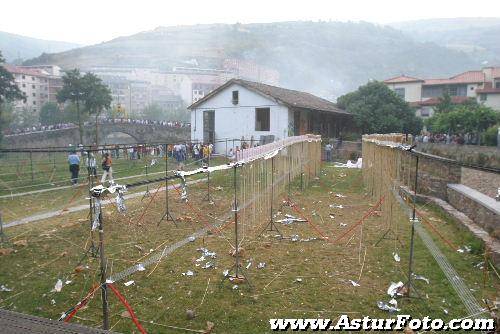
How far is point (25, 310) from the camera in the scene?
5934 mm

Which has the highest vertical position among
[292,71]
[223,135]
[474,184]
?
[292,71]

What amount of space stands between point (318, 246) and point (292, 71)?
479ft

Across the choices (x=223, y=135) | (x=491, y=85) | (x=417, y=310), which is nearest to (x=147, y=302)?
(x=417, y=310)

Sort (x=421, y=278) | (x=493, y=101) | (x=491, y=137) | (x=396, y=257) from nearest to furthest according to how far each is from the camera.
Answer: (x=421, y=278), (x=396, y=257), (x=491, y=137), (x=493, y=101)

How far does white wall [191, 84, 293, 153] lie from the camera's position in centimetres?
2962

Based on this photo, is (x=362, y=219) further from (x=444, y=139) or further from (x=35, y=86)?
(x=35, y=86)

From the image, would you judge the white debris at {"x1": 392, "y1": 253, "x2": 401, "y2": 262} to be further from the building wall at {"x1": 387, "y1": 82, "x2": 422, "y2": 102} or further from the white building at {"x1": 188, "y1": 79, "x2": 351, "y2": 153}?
the building wall at {"x1": 387, "y1": 82, "x2": 422, "y2": 102}

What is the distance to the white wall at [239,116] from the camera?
29.6 m

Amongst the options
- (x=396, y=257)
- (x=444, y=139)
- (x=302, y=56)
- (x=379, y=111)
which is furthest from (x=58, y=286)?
(x=302, y=56)

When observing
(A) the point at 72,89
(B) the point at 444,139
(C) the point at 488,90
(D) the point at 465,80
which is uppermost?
(D) the point at 465,80

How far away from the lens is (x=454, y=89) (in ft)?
195

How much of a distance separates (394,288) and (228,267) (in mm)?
3006

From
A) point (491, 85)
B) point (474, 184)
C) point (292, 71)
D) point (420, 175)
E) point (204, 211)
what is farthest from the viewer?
point (292, 71)

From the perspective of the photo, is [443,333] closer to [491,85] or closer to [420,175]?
[420,175]
